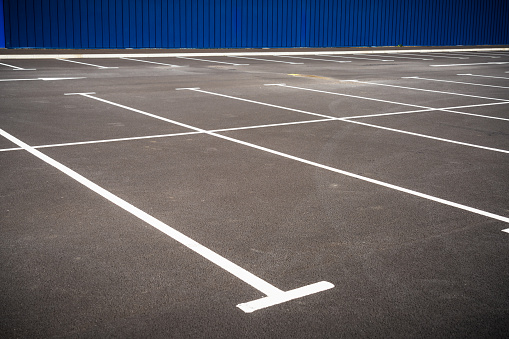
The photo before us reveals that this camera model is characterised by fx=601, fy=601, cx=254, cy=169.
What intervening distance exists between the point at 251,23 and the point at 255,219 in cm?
2559

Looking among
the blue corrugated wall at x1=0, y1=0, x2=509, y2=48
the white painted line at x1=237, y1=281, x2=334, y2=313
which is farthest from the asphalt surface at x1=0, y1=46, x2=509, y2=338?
the blue corrugated wall at x1=0, y1=0, x2=509, y2=48

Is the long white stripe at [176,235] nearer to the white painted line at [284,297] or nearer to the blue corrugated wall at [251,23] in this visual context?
the white painted line at [284,297]

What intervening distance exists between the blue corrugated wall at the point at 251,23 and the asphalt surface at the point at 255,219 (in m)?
14.0

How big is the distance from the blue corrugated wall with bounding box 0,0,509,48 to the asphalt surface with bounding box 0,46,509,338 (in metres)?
14.0

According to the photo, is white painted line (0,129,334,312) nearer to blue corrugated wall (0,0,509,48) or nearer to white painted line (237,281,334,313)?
white painted line (237,281,334,313)

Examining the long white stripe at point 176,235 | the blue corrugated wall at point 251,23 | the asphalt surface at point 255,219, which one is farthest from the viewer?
the blue corrugated wall at point 251,23

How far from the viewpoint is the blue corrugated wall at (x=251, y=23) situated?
24.8 meters

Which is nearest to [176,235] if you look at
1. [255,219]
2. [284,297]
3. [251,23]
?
[255,219]

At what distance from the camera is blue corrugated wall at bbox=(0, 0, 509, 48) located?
977 inches

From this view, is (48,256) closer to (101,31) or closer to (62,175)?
(62,175)

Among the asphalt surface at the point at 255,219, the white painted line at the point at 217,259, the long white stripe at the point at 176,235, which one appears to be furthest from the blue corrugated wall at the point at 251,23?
the white painted line at the point at 217,259

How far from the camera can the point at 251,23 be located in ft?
98.0

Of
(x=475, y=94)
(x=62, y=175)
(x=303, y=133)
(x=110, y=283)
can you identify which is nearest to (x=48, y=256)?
(x=110, y=283)

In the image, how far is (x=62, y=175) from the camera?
6773 millimetres
